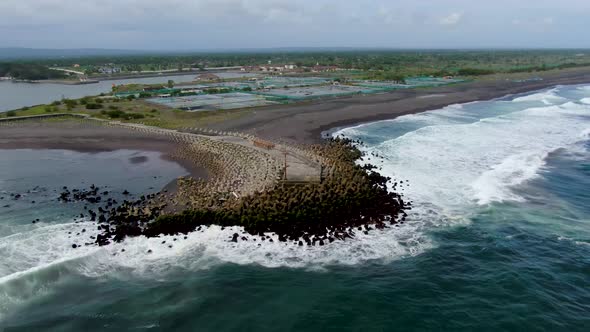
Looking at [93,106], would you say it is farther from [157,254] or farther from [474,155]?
[474,155]

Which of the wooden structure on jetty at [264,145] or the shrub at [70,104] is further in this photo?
the shrub at [70,104]

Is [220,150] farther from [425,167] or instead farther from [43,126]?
[43,126]

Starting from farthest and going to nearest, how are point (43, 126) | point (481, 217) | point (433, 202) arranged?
1. point (43, 126)
2. point (433, 202)
3. point (481, 217)

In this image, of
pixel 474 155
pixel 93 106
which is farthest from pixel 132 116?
pixel 474 155

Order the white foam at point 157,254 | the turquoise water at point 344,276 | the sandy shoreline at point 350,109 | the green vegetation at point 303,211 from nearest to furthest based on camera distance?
the turquoise water at point 344,276 → the white foam at point 157,254 → the green vegetation at point 303,211 → the sandy shoreline at point 350,109

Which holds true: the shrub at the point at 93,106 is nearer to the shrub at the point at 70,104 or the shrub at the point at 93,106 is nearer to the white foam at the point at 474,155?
the shrub at the point at 70,104

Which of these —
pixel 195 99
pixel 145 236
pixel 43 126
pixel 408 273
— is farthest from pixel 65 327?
pixel 195 99

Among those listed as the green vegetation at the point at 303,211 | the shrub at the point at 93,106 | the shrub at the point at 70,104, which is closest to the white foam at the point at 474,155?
the green vegetation at the point at 303,211

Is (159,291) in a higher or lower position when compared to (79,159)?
lower
